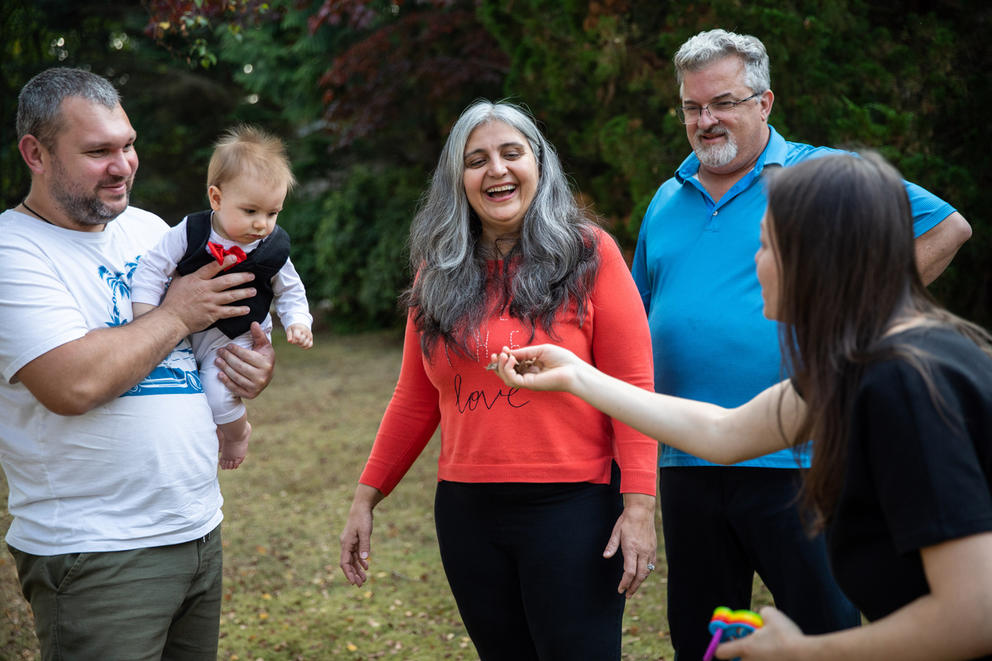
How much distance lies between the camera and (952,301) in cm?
605

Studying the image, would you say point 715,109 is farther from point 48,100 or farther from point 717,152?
point 48,100

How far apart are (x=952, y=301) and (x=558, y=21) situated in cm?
358

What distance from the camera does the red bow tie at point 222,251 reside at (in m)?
2.40

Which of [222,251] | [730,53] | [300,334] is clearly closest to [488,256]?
[300,334]

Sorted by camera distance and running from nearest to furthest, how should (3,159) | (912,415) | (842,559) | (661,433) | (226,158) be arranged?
(912,415), (842,559), (661,433), (226,158), (3,159)

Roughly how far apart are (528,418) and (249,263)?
0.90 m

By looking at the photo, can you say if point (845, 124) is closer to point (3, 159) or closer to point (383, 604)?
point (383, 604)

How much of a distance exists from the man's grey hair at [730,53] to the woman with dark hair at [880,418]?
1386mm

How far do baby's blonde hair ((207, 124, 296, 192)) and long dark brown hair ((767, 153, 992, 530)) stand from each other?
157 cm

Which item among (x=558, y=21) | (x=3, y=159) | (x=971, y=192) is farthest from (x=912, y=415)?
(x=3, y=159)

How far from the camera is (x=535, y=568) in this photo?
89.5 inches

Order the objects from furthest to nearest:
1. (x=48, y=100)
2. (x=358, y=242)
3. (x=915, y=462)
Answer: (x=358, y=242) < (x=48, y=100) < (x=915, y=462)

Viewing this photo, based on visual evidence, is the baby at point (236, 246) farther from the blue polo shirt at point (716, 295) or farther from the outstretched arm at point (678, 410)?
the blue polo shirt at point (716, 295)

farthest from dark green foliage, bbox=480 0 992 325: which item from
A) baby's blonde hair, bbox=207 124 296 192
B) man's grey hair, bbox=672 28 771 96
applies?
baby's blonde hair, bbox=207 124 296 192
